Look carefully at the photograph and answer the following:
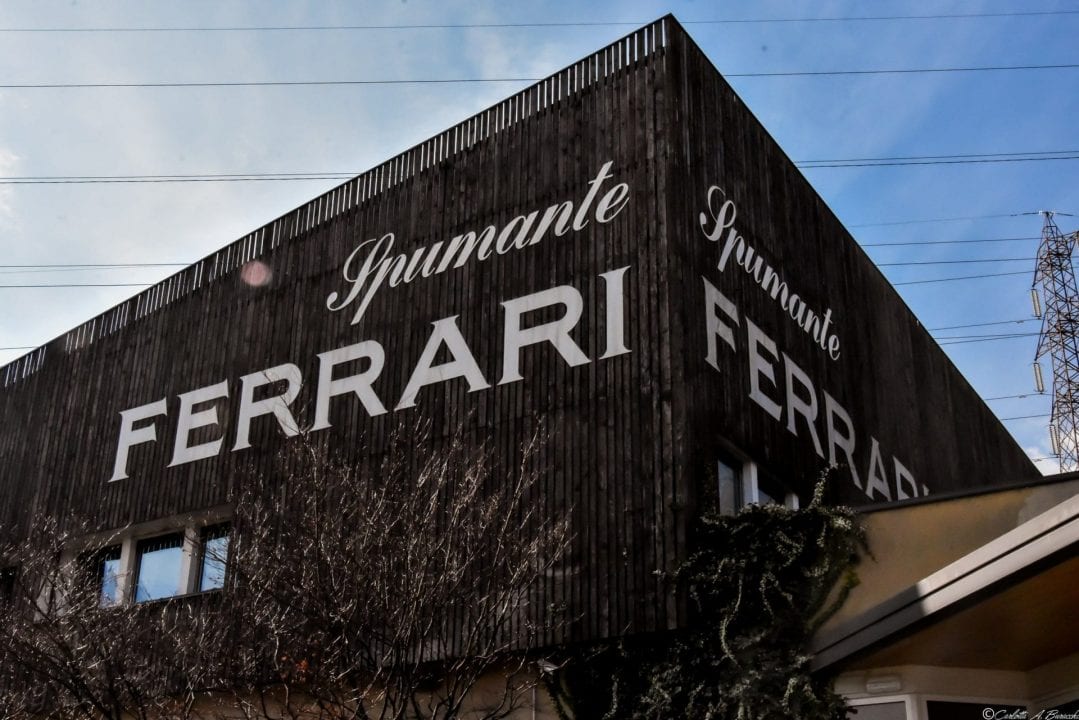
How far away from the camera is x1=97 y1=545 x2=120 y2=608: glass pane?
68.3ft

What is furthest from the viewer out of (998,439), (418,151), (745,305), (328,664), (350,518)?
(998,439)

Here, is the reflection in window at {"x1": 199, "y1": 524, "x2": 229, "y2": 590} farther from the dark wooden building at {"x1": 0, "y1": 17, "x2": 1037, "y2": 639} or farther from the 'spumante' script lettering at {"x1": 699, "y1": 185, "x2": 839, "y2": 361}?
the 'spumante' script lettering at {"x1": 699, "y1": 185, "x2": 839, "y2": 361}

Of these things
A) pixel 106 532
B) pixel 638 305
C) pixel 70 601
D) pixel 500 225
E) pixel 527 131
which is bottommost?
pixel 70 601

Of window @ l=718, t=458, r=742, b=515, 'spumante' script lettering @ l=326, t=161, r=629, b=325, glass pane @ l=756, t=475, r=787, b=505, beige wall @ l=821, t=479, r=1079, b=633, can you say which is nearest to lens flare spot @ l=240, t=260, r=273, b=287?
'spumante' script lettering @ l=326, t=161, r=629, b=325

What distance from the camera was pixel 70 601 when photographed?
15.4 metres

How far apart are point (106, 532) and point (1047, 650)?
51.3 feet

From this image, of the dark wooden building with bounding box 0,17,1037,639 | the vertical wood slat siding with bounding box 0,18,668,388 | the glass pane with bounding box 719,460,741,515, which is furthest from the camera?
the vertical wood slat siding with bounding box 0,18,668,388

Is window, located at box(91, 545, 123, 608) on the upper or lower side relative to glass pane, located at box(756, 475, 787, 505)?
lower

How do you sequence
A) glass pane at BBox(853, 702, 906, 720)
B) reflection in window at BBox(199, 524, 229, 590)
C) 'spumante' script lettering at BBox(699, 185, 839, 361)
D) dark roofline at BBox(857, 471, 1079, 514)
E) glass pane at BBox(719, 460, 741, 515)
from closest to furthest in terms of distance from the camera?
1. glass pane at BBox(853, 702, 906, 720)
2. dark roofline at BBox(857, 471, 1079, 514)
3. glass pane at BBox(719, 460, 741, 515)
4. 'spumante' script lettering at BBox(699, 185, 839, 361)
5. reflection in window at BBox(199, 524, 229, 590)

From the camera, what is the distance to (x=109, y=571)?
21.3 metres

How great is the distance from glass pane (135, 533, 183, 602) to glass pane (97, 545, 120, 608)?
46 cm

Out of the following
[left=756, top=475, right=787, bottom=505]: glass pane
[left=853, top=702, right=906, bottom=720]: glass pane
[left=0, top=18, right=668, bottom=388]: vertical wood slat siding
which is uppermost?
[left=0, top=18, right=668, bottom=388]: vertical wood slat siding

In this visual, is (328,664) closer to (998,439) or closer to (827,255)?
(827,255)

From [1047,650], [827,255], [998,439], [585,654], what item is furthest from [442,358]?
[998,439]
